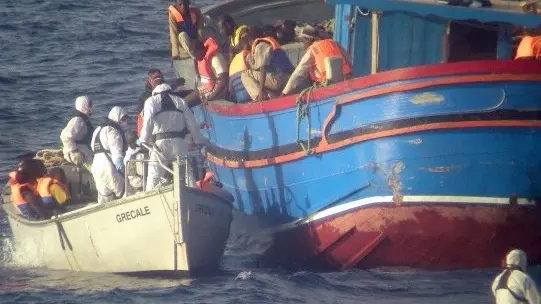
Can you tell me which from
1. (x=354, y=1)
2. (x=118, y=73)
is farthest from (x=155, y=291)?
(x=118, y=73)

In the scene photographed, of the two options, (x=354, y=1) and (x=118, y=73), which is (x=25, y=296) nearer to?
(x=354, y=1)

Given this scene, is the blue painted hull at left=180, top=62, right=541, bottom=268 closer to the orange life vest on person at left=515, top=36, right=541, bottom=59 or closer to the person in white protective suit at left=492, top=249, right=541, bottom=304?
the orange life vest on person at left=515, top=36, right=541, bottom=59

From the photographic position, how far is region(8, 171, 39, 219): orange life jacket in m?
19.1

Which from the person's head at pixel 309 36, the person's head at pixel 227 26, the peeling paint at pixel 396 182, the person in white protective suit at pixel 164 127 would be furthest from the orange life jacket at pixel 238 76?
the peeling paint at pixel 396 182

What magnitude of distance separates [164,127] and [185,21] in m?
4.74

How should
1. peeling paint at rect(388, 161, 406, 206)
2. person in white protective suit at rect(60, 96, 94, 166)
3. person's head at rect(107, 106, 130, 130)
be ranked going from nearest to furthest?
peeling paint at rect(388, 161, 406, 206)
person's head at rect(107, 106, 130, 130)
person in white protective suit at rect(60, 96, 94, 166)

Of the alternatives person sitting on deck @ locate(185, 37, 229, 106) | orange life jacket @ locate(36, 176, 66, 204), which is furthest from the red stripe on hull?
orange life jacket @ locate(36, 176, 66, 204)

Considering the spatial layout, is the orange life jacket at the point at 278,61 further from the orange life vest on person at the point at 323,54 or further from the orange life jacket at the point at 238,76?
the orange life vest on person at the point at 323,54

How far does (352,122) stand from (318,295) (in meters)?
2.05

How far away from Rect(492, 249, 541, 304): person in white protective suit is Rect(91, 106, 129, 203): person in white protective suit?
5861mm

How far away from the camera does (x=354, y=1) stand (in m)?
18.0

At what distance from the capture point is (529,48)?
57.5ft

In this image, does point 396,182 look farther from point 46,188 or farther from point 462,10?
point 46,188

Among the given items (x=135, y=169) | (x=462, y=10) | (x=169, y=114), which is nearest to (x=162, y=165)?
(x=169, y=114)
